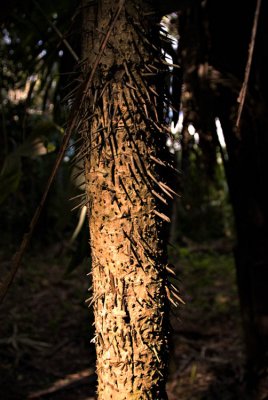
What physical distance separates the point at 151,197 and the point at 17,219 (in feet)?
20.6

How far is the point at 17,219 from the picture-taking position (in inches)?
268

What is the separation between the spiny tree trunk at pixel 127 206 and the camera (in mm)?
776

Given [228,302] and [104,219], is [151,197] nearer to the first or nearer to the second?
[104,219]

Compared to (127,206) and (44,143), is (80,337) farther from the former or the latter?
(127,206)

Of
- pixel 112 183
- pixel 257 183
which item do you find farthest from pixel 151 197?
pixel 257 183

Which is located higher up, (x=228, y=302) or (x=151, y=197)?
(x=151, y=197)

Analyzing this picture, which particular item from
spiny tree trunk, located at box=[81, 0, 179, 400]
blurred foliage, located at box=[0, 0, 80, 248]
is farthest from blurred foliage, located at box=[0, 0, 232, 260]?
spiny tree trunk, located at box=[81, 0, 179, 400]

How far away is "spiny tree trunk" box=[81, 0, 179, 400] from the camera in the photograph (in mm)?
776

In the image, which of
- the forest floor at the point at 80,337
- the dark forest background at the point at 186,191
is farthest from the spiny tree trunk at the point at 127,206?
the forest floor at the point at 80,337

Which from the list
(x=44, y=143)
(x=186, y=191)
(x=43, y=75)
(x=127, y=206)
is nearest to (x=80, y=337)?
(x=186, y=191)

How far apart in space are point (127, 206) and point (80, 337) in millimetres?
3695

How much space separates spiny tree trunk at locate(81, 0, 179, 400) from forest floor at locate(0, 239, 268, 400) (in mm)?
1134

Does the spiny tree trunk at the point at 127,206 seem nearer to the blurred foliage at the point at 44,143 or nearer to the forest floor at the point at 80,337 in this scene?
the blurred foliage at the point at 44,143

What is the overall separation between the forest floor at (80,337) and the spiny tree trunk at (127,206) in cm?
113
